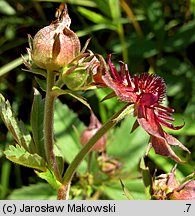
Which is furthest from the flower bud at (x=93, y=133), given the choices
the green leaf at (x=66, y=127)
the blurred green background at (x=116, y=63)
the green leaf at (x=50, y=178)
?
the green leaf at (x=50, y=178)

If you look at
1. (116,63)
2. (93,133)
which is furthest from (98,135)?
(116,63)

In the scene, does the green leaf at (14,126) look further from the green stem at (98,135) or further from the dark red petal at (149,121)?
the dark red petal at (149,121)

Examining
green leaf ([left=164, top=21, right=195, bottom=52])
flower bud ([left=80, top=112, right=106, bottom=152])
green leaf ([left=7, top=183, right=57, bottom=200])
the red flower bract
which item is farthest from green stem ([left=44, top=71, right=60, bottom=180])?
green leaf ([left=164, top=21, right=195, bottom=52])

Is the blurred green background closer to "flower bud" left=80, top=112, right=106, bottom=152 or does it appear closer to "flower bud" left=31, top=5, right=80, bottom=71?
"flower bud" left=80, top=112, right=106, bottom=152

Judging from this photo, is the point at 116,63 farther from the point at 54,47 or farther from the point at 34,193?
the point at 54,47

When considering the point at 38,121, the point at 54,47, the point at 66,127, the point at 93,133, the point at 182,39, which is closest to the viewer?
the point at 54,47

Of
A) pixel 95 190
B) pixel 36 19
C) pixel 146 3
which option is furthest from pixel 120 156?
pixel 36 19
